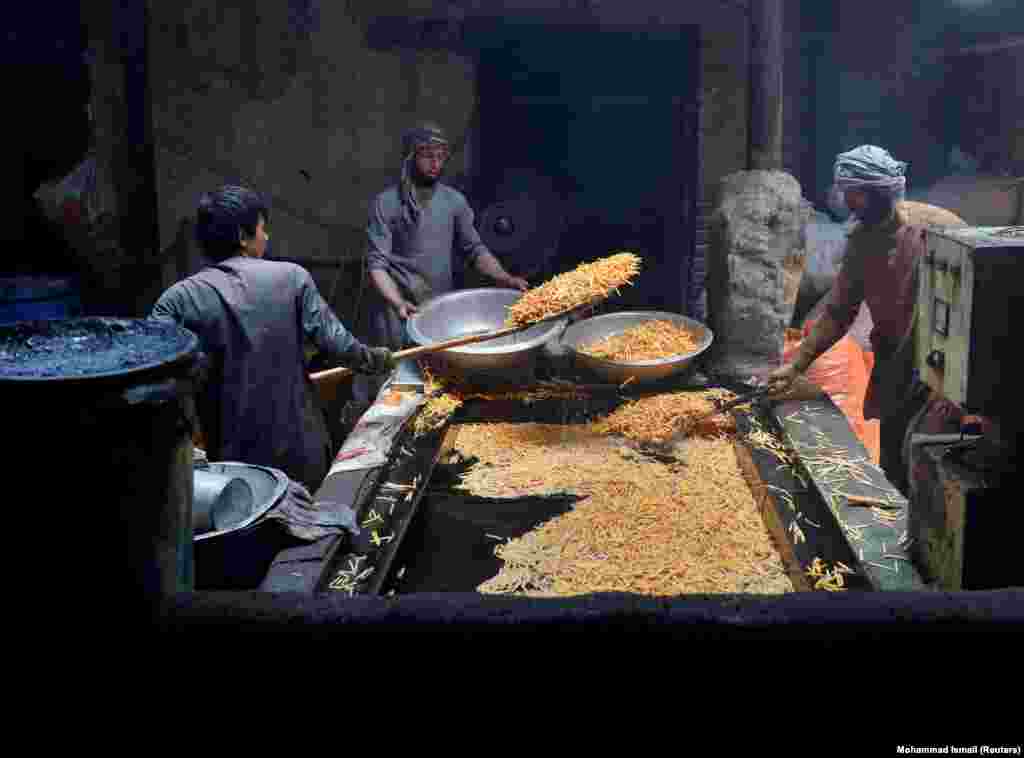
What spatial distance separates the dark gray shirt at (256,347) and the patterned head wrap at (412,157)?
2439 mm

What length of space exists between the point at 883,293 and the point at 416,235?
124 inches

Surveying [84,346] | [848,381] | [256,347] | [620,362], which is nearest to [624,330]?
[620,362]

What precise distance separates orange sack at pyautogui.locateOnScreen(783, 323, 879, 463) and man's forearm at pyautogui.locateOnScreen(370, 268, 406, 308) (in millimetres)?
2616

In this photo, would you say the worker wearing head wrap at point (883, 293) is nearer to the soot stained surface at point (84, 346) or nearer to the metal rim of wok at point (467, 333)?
the metal rim of wok at point (467, 333)

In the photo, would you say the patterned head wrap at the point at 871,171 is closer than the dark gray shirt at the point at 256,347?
No

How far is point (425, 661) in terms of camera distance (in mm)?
2072

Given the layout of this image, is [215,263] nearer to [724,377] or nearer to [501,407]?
[501,407]

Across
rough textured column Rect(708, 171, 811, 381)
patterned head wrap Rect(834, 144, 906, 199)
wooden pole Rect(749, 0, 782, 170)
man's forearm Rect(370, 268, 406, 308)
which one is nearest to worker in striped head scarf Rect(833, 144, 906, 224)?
patterned head wrap Rect(834, 144, 906, 199)

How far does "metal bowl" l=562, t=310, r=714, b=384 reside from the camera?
6203mm

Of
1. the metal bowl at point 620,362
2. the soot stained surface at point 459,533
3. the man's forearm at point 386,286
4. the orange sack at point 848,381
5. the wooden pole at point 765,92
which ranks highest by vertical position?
the wooden pole at point 765,92

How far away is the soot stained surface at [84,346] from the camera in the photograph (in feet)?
6.61

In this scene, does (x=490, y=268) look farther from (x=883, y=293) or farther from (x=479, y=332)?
(x=883, y=293)

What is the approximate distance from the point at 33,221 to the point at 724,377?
22.7 ft

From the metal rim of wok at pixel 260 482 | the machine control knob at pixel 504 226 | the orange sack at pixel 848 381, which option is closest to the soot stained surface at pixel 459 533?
the metal rim of wok at pixel 260 482
